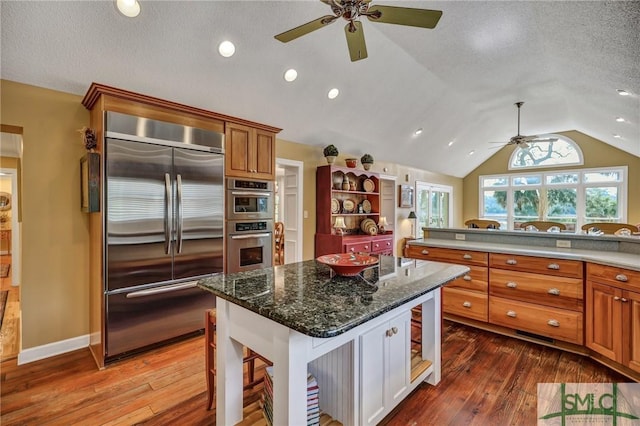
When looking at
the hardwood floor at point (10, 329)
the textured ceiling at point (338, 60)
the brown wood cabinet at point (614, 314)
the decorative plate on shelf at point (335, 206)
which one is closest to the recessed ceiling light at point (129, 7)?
the textured ceiling at point (338, 60)

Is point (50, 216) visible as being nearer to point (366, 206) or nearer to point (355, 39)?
point (355, 39)

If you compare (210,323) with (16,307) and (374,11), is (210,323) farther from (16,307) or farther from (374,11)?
(16,307)

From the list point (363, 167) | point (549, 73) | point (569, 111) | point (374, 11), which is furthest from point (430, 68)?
point (569, 111)

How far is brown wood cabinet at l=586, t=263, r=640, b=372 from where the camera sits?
222cm

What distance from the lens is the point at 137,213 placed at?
2635 millimetres

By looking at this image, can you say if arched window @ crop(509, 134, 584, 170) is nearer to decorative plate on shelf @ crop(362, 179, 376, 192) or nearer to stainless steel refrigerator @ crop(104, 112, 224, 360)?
decorative plate on shelf @ crop(362, 179, 376, 192)

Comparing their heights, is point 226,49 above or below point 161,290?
above

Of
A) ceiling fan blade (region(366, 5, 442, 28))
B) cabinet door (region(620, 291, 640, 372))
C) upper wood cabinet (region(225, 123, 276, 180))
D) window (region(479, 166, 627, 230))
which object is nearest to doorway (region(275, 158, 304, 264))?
Result: upper wood cabinet (region(225, 123, 276, 180))

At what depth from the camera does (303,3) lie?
267cm

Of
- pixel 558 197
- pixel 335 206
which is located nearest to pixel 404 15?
pixel 335 206

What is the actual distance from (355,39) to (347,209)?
138 inches

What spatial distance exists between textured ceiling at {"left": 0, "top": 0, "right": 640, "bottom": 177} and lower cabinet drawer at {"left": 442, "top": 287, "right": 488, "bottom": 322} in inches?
97.3

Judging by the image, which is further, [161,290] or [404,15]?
[161,290]

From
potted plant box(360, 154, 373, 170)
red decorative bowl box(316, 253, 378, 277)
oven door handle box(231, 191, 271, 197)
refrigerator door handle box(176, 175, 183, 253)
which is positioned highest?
potted plant box(360, 154, 373, 170)
